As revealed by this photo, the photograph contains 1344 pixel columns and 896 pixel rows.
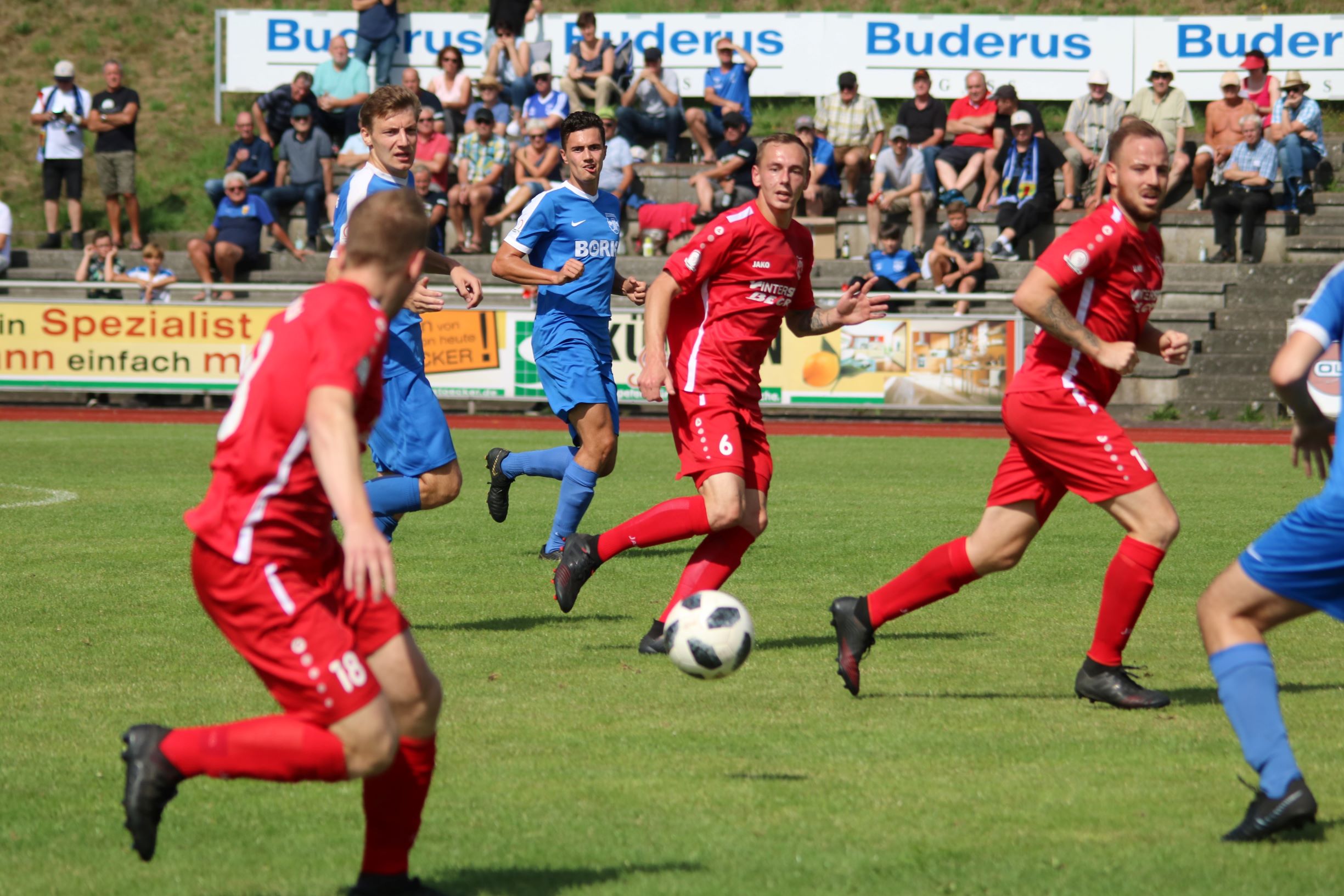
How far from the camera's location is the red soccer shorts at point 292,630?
11.6ft

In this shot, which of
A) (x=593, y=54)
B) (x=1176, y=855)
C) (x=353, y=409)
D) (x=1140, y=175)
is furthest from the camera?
(x=593, y=54)

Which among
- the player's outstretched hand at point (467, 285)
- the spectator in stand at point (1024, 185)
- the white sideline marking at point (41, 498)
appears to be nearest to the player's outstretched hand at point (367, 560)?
the player's outstretched hand at point (467, 285)

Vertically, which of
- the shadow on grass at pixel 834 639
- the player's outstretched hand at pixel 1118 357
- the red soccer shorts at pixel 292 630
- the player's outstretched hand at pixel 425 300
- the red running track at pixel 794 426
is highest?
the player's outstretched hand at pixel 425 300

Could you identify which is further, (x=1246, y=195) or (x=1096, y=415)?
(x=1246, y=195)

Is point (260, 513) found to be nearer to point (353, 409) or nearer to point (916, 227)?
point (353, 409)

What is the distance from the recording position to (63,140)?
2456 cm

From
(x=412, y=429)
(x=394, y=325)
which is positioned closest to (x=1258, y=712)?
(x=412, y=429)

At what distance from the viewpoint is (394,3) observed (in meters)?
26.0

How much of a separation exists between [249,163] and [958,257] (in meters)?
11.4

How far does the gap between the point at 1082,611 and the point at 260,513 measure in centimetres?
536

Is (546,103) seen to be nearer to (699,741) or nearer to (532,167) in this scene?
(532,167)

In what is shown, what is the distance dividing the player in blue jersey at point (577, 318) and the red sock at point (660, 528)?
75.6 inches

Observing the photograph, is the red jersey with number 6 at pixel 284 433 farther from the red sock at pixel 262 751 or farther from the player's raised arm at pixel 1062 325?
the player's raised arm at pixel 1062 325

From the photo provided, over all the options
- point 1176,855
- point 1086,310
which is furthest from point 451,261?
point 1176,855
